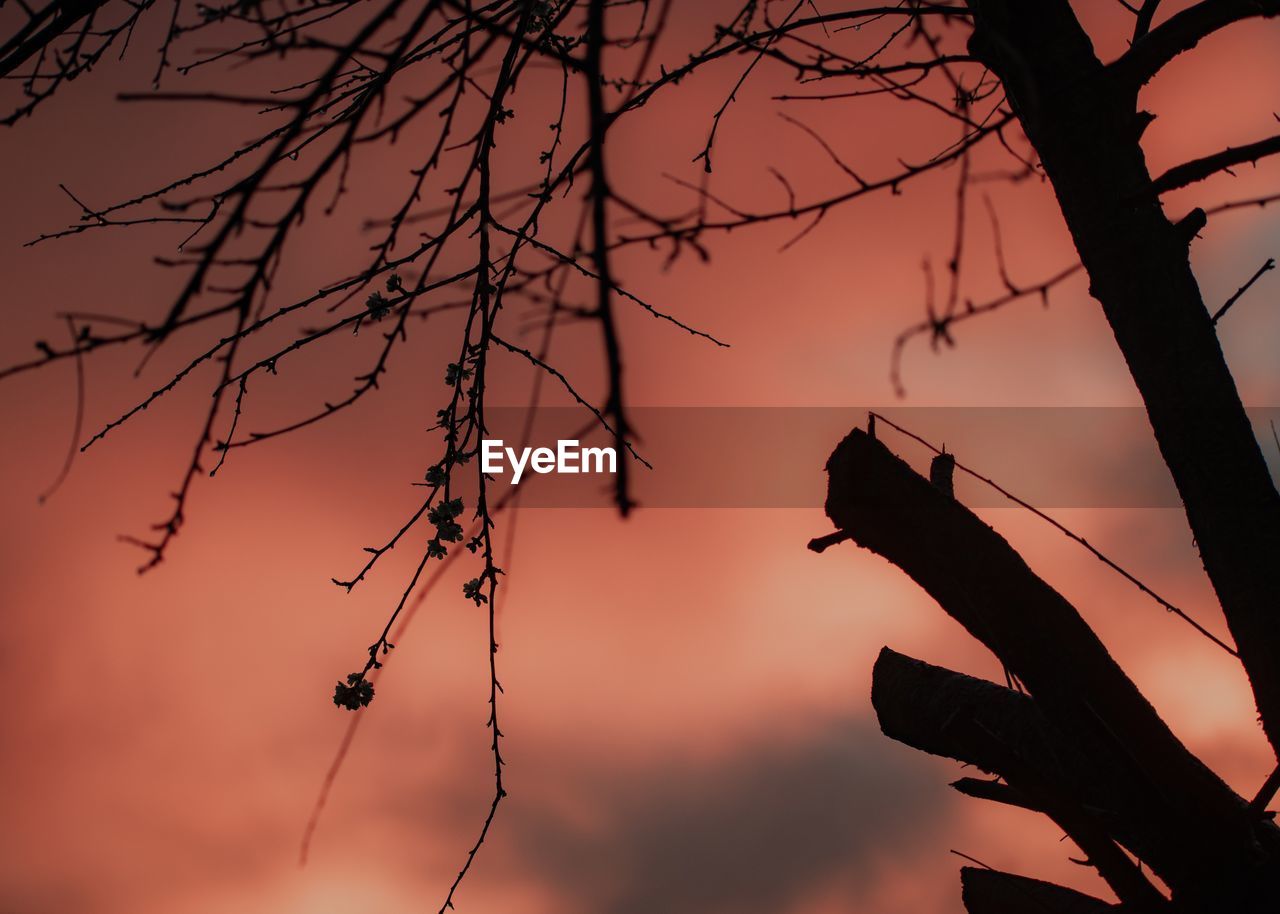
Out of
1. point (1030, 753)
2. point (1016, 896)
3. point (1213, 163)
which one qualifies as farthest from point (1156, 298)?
point (1016, 896)

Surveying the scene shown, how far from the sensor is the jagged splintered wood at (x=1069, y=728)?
248 cm

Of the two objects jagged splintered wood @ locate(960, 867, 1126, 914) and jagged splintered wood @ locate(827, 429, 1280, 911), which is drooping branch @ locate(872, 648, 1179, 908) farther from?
jagged splintered wood @ locate(960, 867, 1126, 914)

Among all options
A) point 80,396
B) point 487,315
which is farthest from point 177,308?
point 487,315

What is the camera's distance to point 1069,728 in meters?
2.64

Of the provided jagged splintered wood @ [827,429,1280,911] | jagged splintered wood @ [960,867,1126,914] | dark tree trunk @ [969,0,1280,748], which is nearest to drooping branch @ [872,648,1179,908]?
jagged splintered wood @ [827,429,1280,911]

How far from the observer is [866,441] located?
277 cm

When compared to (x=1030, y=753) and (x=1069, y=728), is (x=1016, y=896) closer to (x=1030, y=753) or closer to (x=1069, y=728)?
(x=1030, y=753)

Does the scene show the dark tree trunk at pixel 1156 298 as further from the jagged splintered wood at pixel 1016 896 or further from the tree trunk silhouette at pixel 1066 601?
the jagged splintered wood at pixel 1016 896

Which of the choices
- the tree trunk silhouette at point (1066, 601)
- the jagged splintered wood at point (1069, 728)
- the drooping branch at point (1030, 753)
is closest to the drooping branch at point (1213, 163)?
the tree trunk silhouette at point (1066, 601)

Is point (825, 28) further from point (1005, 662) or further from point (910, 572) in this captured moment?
point (1005, 662)

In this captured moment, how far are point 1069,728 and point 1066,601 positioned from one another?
0.34 m

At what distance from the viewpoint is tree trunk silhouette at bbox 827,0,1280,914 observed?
2.52 m

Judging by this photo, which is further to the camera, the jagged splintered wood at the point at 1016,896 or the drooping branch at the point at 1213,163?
the jagged splintered wood at the point at 1016,896

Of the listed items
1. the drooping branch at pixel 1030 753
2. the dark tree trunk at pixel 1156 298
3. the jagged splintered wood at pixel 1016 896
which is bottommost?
the jagged splintered wood at pixel 1016 896
